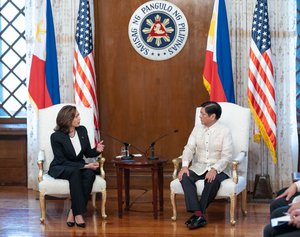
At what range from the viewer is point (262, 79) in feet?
20.7

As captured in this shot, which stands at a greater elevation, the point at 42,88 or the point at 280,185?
the point at 42,88

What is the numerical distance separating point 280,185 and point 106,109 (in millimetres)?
2071

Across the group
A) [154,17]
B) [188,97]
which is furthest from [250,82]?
[154,17]

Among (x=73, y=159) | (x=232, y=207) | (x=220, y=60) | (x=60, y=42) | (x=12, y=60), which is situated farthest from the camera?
(x=12, y=60)

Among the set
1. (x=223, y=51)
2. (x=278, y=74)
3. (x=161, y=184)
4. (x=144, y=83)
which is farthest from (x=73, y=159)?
(x=278, y=74)

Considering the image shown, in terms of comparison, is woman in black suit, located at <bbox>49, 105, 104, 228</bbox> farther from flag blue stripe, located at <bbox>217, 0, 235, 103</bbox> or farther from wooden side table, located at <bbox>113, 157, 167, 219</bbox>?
flag blue stripe, located at <bbox>217, 0, 235, 103</bbox>

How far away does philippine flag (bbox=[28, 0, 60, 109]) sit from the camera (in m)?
6.56

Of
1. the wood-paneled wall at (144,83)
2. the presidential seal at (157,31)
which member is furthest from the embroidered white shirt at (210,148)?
the presidential seal at (157,31)

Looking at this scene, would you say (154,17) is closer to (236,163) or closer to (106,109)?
(106,109)

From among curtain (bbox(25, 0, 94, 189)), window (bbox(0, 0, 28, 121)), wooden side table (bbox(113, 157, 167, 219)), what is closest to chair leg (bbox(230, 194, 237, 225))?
wooden side table (bbox(113, 157, 167, 219))

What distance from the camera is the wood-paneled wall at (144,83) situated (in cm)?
688

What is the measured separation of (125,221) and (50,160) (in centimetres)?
93

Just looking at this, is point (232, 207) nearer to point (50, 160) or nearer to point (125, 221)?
point (125, 221)

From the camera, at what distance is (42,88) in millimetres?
6570
